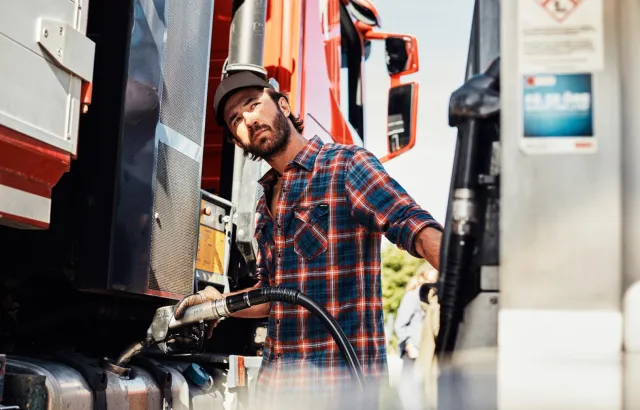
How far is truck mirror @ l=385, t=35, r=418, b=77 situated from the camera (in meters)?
4.73

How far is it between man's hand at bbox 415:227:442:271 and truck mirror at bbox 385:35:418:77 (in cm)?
231

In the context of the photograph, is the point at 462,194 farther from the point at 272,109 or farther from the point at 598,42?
the point at 272,109

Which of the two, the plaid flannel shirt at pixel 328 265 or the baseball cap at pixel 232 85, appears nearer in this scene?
the plaid flannel shirt at pixel 328 265

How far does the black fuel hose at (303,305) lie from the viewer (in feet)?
8.83

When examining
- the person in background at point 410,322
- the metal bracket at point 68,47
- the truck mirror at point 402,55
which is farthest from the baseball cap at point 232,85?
the person in background at point 410,322

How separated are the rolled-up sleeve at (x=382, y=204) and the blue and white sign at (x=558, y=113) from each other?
124 cm

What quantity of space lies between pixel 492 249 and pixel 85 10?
158 centimetres

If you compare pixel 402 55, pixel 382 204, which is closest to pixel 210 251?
pixel 382 204

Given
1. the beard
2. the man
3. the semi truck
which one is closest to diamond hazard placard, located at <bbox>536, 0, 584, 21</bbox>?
the semi truck

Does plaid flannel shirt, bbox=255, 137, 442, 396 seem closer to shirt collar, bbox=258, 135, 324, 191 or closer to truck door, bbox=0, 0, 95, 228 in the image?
shirt collar, bbox=258, 135, 324, 191

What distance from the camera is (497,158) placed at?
1.37 metres

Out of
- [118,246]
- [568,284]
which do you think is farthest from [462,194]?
[118,246]

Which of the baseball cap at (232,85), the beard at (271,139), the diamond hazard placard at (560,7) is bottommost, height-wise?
the diamond hazard placard at (560,7)

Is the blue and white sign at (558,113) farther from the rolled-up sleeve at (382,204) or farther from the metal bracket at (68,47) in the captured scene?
the metal bracket at (68,47)
